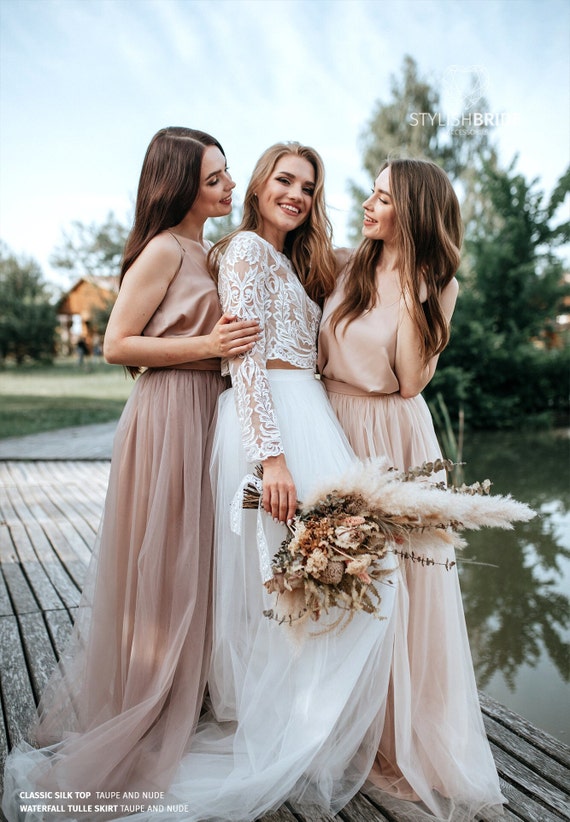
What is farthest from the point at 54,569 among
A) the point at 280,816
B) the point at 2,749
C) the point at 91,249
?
the point at 91,249

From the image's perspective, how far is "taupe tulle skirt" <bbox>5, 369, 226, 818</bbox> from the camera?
2.08m

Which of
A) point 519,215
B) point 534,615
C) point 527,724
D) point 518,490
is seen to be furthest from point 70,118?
point 527,724

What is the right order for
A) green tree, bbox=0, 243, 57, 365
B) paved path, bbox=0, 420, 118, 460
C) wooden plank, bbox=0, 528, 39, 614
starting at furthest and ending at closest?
1. green tree, bbox=0, 243, 57, 365
2. paved path, bbox=0, 420, 118, 460
3. wooden plank, bbox=0, 528, 39, 614

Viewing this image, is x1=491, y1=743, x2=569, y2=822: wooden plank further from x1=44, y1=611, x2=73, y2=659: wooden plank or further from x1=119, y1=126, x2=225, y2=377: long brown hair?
x1=119, y1=126, x2=225, y2=377: long brown hair

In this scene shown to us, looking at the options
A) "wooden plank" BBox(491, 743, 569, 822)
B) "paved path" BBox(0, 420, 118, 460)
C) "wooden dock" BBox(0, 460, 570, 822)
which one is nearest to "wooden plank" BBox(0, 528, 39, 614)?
"wooden dock" BBox(0, 460, 570, 822)

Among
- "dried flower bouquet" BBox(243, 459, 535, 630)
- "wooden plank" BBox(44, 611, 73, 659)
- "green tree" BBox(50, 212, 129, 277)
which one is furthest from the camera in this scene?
"green tree" BBox(50, 212, 129, 277)

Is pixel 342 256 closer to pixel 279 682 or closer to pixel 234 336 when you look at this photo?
pixel 234 336

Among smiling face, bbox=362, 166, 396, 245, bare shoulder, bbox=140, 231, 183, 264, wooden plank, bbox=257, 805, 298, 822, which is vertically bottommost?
wooden plank, bbox=257, 805, 298, 822

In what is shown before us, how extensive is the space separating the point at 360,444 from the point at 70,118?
15.6 metres

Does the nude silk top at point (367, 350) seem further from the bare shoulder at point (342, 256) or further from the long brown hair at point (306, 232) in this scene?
the bare shoulder at point (342, 256)

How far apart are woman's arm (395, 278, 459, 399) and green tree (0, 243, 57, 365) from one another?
27074mm

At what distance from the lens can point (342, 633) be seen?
197 cm

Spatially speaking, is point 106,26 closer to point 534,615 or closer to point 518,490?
point 518,490

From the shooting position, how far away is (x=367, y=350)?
2.25 metres
